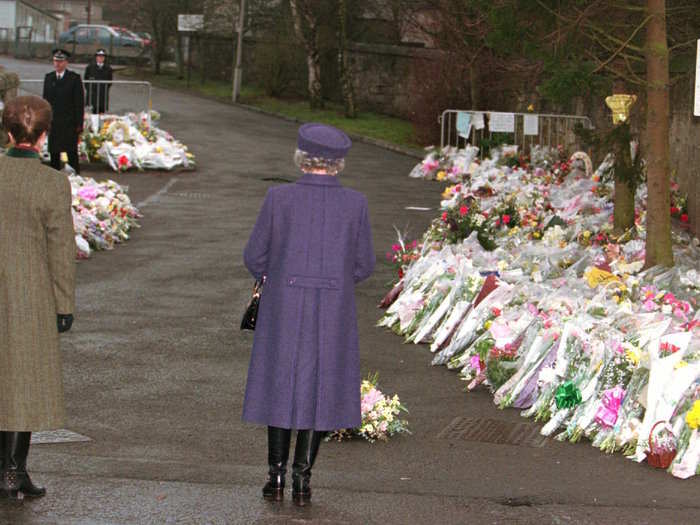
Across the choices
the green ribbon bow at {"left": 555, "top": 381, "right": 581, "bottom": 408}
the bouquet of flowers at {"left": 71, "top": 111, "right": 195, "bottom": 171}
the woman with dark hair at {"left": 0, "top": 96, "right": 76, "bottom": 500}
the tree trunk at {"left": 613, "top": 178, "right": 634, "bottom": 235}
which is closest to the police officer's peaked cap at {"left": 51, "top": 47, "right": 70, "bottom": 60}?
the bouquet of flowers at {"left": 71, "top": 111, "right": 195, "bottom": 171}

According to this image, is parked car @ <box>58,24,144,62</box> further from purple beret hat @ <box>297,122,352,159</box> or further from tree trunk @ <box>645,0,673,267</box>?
purple beret hat @ <box>297,122,352,159</box>

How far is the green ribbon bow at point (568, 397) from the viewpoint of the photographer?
Result: 26.9 ft

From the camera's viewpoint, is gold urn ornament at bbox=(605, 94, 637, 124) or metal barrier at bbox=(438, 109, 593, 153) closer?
gold urn ornament at bbox=(605, 94, 637, 124)

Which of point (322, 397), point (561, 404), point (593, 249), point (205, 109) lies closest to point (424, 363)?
point (561, 404)

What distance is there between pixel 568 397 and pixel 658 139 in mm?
3895

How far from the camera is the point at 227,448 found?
Answer: 757cm

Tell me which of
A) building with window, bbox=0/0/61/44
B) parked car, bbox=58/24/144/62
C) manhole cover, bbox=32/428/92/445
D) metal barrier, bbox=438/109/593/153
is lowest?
manhole cover, bbox=32/428/92/445

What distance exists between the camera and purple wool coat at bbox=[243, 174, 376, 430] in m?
6.17

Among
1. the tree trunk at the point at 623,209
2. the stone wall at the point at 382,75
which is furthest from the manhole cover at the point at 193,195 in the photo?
the stone wall at the point at 382,75

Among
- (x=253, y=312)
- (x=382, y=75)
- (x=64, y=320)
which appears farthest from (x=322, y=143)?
(x=382, y=75)

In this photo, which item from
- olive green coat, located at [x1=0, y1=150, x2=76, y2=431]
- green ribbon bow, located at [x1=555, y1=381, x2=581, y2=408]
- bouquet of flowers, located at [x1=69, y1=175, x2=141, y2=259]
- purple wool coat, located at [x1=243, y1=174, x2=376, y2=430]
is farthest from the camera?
bouquet of flowers, located at [x1=69, y1=175, x2=141, y2=259]

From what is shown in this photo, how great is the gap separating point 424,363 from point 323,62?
35093mm

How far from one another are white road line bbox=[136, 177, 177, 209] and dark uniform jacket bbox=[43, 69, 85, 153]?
139 cm

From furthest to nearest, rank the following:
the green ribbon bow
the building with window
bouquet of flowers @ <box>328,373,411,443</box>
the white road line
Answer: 1. the building with window
2. the white road line
3. the green ribbon bow
4. bouquet of flowers @ <box>328,373,411,443</box>
